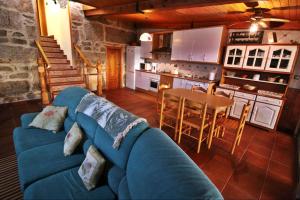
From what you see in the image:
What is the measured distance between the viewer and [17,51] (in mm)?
4270

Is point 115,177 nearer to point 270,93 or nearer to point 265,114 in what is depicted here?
point 265,114

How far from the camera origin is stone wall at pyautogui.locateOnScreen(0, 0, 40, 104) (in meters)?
4.02

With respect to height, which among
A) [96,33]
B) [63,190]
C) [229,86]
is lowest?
[63,190]

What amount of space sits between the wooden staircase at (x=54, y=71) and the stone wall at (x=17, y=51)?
38 centimetres

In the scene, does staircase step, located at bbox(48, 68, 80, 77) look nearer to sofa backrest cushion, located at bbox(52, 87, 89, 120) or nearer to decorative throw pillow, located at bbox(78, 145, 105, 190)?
sofa backrest cushion, located at bbox(52, 87, 89, 120)

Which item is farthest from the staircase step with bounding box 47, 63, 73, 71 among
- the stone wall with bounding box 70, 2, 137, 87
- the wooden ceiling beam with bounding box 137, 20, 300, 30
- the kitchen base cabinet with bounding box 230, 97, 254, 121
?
the kitchen base cabinet with bounding box 230, 97, 254, 121

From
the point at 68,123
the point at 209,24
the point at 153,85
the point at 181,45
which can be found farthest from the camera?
the point at 153,85

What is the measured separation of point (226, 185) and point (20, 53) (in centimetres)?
559

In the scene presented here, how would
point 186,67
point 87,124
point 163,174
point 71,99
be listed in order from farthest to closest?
point 186,67 < point 71,99 < point 87,124 < point 163,174

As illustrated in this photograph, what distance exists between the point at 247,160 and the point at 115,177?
234 centimetres

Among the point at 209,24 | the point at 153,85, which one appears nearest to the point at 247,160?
the point at 209,24

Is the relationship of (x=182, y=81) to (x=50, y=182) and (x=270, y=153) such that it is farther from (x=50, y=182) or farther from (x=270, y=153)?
(x=50, y=182)

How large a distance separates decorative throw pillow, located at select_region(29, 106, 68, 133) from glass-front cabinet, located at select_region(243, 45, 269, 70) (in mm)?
4193

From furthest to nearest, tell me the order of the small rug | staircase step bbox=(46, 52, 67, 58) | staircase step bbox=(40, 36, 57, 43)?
1. staircase step bbox=(40, 36, 57, 43)
2. staircase step bbox=(46, 52, 67, 58)
3. the small rug
